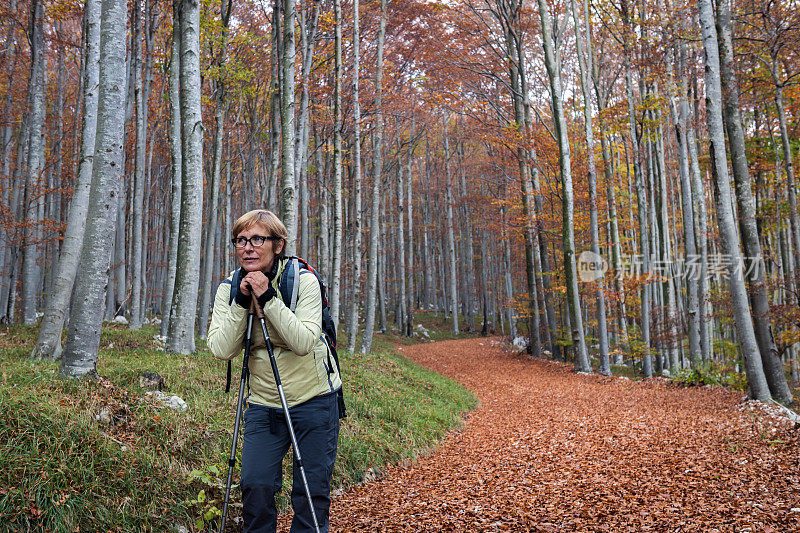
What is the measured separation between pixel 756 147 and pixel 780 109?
4.05 meters

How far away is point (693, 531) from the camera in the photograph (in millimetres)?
3000

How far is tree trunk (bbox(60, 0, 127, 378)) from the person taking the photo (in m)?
4.39

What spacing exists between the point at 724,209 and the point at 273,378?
771cm

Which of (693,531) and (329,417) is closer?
(329,417)

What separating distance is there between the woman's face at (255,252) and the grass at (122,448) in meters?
1.78

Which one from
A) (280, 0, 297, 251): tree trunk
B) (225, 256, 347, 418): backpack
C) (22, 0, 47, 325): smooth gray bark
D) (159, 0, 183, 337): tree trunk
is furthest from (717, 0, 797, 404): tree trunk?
(22, 0, 47, 325): smooth gray bark

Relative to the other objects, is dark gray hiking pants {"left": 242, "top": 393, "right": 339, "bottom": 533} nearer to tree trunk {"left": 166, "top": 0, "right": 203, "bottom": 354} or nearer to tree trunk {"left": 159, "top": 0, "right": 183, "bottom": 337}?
tree trunk {"left": 166, "top": 0, "right": 203, "bottom": 354}

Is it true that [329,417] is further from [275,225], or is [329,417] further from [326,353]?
[275,225]

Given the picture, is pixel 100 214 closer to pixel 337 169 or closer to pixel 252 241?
pixel 252 241

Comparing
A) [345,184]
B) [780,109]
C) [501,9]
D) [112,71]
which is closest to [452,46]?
[501,9]

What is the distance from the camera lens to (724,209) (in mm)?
7277

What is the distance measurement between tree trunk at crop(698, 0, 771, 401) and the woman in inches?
283

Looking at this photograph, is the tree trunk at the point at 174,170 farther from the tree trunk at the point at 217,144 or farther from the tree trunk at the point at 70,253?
the tree trunk at the point at 70,253

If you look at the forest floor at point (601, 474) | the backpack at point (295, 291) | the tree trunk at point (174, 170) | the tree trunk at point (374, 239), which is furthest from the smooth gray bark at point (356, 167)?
the backpack at point (295, 291)
